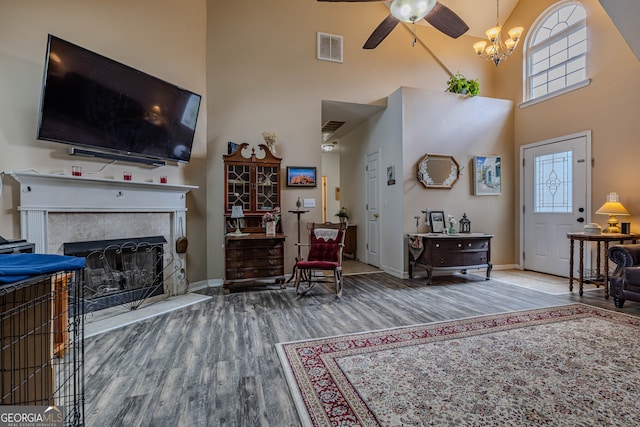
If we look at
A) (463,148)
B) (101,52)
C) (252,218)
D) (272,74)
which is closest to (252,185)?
(252,218)

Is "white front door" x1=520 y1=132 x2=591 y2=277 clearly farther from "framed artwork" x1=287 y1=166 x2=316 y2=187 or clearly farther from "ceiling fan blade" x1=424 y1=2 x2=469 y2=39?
"framed artwork" x1=287 y1=166 x2=316 y2=187

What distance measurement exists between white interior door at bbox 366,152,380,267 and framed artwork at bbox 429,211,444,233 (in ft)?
3.40

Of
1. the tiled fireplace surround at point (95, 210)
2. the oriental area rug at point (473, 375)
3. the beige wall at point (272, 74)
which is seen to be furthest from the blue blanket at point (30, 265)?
the beige wall at point (272, 74)

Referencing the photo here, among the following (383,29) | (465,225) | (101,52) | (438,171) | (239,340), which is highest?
(383,29)

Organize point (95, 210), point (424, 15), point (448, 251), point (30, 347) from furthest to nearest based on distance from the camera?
point (448, 251), point (95, 210), point (424, 15), point (30, 347)

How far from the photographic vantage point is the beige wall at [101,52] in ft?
9.02

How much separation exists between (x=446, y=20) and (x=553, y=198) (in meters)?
3.60

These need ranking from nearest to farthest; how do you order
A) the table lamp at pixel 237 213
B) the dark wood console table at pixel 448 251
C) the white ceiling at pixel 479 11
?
the table lamp at pixel 237 213
the dark wood console table at pixel 448 251
the white ceiling at pixel 479 11

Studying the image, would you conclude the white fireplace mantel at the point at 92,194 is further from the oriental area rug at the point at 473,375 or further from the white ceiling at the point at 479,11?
the white ceiling at the point at 479,11

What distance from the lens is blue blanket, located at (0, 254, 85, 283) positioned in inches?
41.2

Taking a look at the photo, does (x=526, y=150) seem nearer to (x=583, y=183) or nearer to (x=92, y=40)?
(x=583, y=183)

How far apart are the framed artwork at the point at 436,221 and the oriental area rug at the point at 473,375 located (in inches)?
86.1

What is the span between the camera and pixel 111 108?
317cm

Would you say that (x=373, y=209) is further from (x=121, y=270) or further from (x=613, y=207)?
(x=121, y=270)
